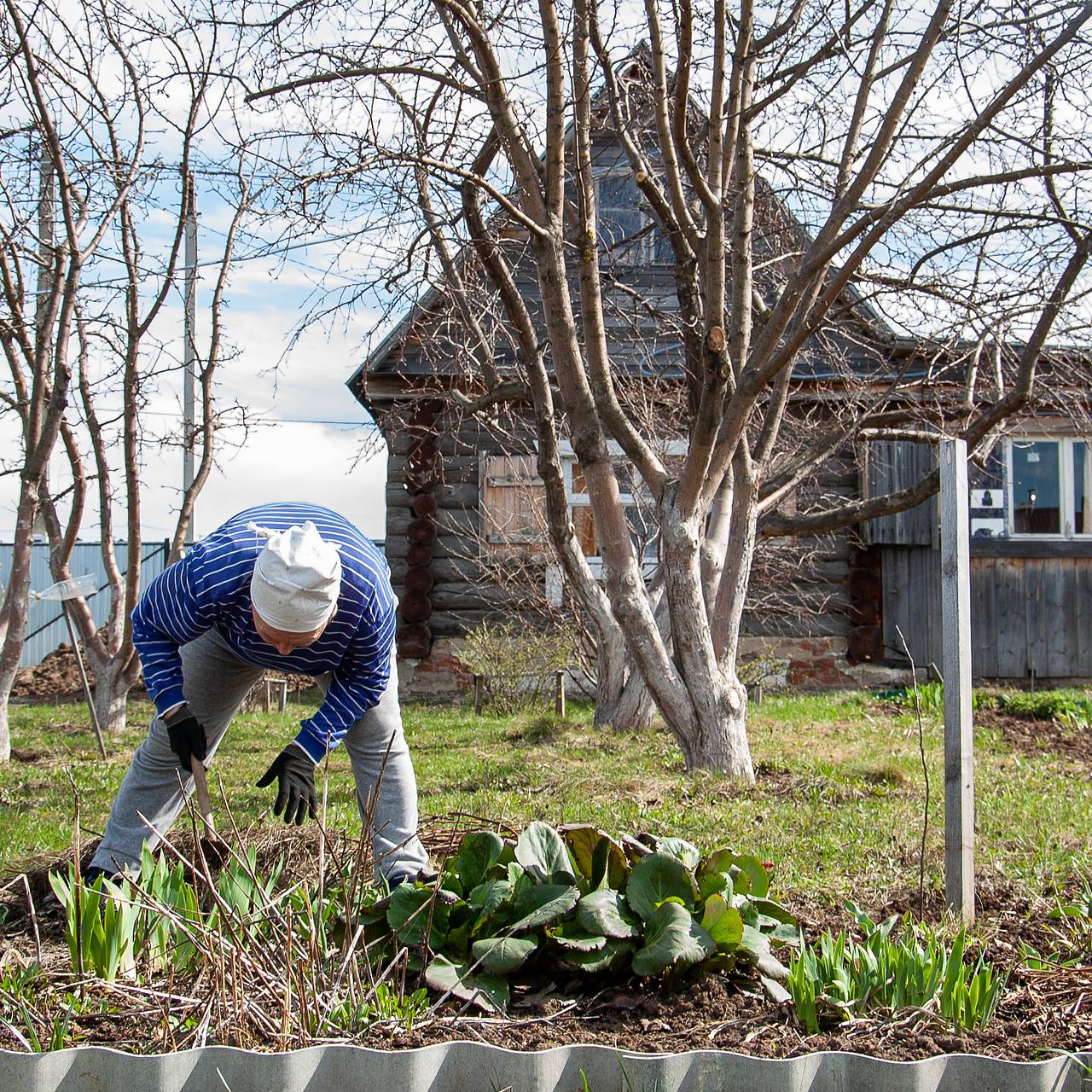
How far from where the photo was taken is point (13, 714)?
34.2ft

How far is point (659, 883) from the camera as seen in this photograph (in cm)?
291

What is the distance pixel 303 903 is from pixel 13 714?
27.9ft

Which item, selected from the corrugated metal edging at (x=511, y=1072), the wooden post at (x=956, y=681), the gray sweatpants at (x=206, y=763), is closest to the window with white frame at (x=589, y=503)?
the gray sweatpants at (x=206, y=763)

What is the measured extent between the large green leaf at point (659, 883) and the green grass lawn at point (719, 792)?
1086mm

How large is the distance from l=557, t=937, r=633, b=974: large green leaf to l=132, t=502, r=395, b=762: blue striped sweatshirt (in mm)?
1130

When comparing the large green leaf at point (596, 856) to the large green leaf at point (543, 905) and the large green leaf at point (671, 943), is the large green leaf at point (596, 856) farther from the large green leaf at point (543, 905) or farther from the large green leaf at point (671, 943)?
the large green leaf at point (671, 943)

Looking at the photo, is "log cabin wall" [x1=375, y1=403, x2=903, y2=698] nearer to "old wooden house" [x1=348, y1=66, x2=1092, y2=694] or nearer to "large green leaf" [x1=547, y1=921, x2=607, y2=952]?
"old wooden house" [x1=348, y1=66, x2=1092, y2=694]

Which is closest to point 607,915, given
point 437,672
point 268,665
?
point 268,665

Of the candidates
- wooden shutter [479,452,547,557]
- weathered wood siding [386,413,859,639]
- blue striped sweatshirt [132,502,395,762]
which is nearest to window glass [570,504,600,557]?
wooden shutter [479,452,547,557]

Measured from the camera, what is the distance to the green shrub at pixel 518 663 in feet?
33.9

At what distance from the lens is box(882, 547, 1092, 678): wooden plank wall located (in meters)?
12.2

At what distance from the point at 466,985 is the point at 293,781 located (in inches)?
39.9

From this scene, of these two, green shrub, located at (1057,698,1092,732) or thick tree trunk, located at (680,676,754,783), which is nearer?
thick tree trunk, located at (680,676,754,783)

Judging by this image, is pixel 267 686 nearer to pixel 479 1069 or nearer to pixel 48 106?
pixel 48 106
